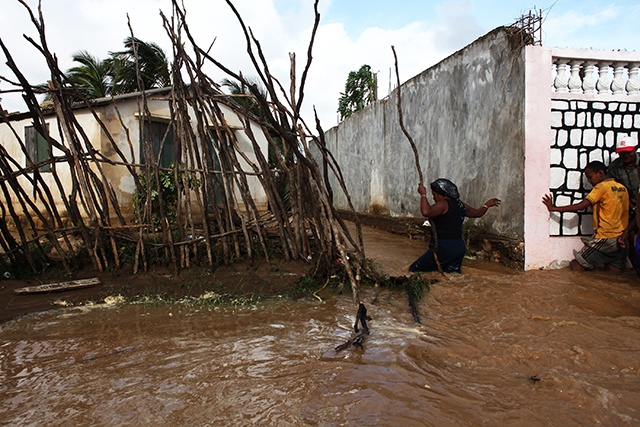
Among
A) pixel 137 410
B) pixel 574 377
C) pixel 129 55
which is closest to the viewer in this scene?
pixel 137 410

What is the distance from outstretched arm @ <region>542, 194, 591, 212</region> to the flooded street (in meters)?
1.27

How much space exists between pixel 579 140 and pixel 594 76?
2.58ft

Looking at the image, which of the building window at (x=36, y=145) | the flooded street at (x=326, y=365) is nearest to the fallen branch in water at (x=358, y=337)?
the flooded street at (x=326, y=365)

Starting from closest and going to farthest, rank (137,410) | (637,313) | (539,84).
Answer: (137,410) < (637,313) < (539,84)

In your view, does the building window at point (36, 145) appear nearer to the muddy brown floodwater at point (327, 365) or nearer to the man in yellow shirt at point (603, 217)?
the muddy brown floodwater at point (327, 365)

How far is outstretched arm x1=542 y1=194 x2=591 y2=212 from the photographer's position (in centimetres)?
478

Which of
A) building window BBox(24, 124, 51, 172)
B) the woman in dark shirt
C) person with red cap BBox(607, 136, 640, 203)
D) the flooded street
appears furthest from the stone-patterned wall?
building window BBox(24, 124, 51, 172)

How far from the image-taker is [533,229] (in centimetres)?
509

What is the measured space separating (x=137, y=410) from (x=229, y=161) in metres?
2.77

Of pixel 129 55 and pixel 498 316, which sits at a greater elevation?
pixel 129 55

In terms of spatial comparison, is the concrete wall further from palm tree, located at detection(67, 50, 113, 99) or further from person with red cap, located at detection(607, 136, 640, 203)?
palm tree, located at detection(67, 50, 113, 99)

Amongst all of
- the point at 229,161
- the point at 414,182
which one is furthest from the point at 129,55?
the point at 229,161

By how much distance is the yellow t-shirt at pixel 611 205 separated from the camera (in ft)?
15.2

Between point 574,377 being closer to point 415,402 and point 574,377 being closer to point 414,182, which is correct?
point 415,402
